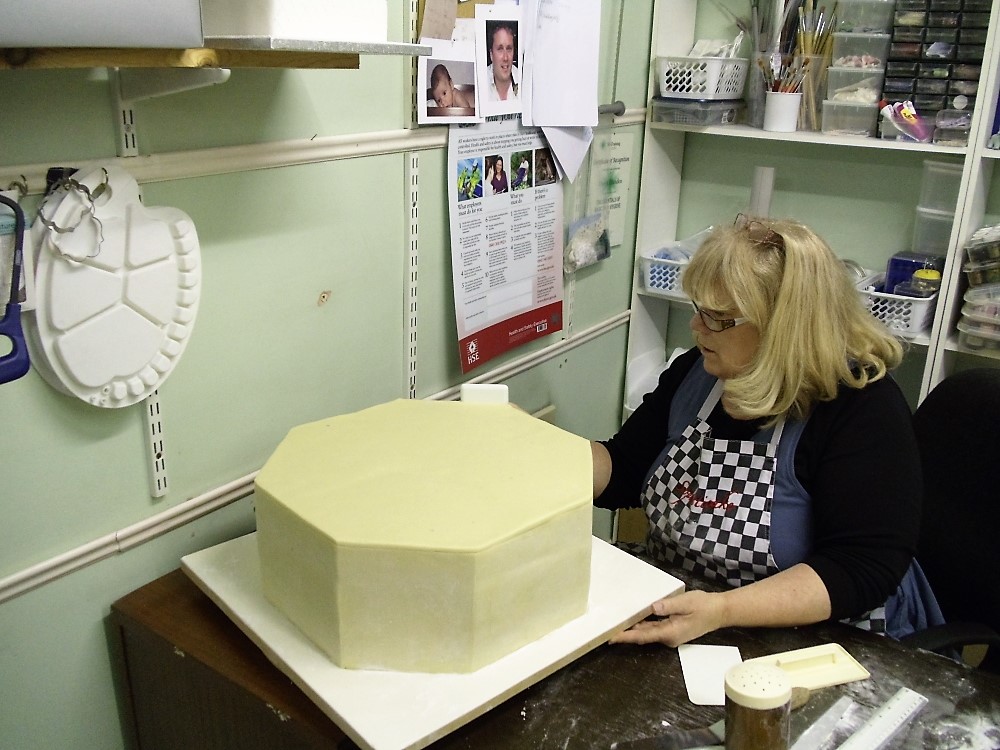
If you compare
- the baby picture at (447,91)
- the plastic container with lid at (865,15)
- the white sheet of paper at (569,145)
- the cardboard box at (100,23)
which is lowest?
the white sheet of paper at (569,145)

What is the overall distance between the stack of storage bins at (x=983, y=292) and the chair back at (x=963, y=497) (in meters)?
0.35

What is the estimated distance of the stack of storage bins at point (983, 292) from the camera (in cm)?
187

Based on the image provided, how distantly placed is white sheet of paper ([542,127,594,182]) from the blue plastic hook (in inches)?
44.0

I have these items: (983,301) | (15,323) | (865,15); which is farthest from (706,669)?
(865,15)

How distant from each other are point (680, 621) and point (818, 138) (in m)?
1.28

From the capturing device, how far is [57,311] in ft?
3.54

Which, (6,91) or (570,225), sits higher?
(6,91)

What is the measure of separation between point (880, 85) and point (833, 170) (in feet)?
0.93

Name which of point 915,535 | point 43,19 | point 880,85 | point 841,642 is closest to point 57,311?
point 43,19

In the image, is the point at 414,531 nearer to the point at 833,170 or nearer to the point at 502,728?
the point at 502,728

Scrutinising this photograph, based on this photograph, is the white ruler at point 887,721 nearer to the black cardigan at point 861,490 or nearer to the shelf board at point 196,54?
the black cardigan at point 861,490

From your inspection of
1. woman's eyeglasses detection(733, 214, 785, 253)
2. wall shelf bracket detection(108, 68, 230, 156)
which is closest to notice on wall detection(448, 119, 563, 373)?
woman's eyeglasses detection(733, 214, 785, 253)

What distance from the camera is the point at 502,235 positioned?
182 cm

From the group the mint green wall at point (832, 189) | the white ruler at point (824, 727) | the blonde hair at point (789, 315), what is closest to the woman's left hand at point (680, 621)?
the white ruler at point (824, 727)
